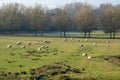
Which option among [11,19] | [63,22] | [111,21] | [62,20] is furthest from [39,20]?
[111,21]

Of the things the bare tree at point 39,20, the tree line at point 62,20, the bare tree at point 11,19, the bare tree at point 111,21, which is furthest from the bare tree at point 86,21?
the bare tree at point 11,19

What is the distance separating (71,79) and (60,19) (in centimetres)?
8657

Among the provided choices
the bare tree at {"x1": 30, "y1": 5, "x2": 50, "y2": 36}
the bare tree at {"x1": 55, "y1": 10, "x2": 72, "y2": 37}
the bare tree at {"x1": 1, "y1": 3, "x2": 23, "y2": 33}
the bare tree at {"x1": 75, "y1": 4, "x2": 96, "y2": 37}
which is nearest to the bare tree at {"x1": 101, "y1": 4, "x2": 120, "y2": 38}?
the bare tree at {"x1": 75, "y1": 4, "x2": 96, "y2": 37}

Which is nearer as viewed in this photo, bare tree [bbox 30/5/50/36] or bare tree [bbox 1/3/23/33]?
bare tree [bbox 30/5/50/36]

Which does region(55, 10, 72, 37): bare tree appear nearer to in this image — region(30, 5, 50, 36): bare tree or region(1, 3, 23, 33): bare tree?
region(30, 5, 50, 36): bare tree

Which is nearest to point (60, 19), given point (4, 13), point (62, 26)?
point (62, 26)

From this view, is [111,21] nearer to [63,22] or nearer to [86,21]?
[86,21]

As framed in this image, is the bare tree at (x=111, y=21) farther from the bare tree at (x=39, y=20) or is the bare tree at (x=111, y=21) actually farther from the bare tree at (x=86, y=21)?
the bare tree at (x=39, y=20)

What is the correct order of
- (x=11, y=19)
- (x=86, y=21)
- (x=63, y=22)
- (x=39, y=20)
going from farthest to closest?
1. (x=11, y=19)
2. (x=39, y=20)
3. (x=63, y=22)
4. (x=86, y=21)

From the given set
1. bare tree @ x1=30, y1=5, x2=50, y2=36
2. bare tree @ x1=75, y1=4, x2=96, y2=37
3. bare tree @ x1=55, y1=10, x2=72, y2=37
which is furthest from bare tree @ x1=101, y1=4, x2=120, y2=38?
bare tree @ x1=30, y1=5, x2=50, y2=36

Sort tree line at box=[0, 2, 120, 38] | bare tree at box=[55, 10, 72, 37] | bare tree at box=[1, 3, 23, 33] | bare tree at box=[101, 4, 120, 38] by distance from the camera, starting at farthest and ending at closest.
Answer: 1. bare tree at box=[1, 3, 23, 33]
2. bare tree at box=[55, 10, 72, 37]
3. tree line at box=[0, 2, 120, 38]
4. bare tree at box=[101, 4, 120, 38]

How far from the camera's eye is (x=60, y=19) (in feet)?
355

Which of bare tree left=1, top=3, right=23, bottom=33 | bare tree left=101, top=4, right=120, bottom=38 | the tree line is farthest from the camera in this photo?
bare tree left=1, top=3, right=23, bottom=33

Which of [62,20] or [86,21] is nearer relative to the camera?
[86,21]
